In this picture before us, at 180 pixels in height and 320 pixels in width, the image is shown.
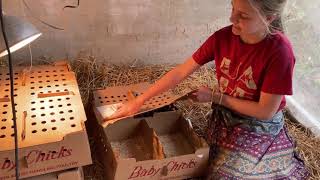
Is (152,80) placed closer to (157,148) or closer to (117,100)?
(117,100)

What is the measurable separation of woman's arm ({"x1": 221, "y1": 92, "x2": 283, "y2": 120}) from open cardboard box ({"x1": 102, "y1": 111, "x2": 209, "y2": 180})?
19 centimetres

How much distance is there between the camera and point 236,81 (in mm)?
1346

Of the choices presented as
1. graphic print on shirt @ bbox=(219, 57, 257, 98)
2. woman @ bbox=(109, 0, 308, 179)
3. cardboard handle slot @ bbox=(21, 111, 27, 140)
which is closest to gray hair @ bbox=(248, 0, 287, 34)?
woman @ bbox=(109, 0, 308, 179)

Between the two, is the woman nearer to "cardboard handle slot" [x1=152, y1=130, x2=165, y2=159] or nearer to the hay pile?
"cardboard handle slot" [x1=152, y1=130, x2=165, y2=159]

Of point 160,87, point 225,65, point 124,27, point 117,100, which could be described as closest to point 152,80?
point 124,27

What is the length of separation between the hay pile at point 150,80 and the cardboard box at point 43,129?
0.35 m

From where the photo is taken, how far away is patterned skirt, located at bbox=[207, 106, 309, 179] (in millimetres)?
1370

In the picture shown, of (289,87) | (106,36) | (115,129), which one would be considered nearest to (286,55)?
(289,87)

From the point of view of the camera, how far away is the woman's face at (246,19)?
3.76 feet

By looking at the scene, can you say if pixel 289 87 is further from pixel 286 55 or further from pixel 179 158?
pixel 179 158

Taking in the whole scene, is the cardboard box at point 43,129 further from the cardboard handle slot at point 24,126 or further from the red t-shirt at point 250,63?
the red t-shirt at point 250,63

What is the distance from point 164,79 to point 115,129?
1.05 ft

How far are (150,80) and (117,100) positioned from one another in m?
0.42

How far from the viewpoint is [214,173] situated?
4.60 ft
